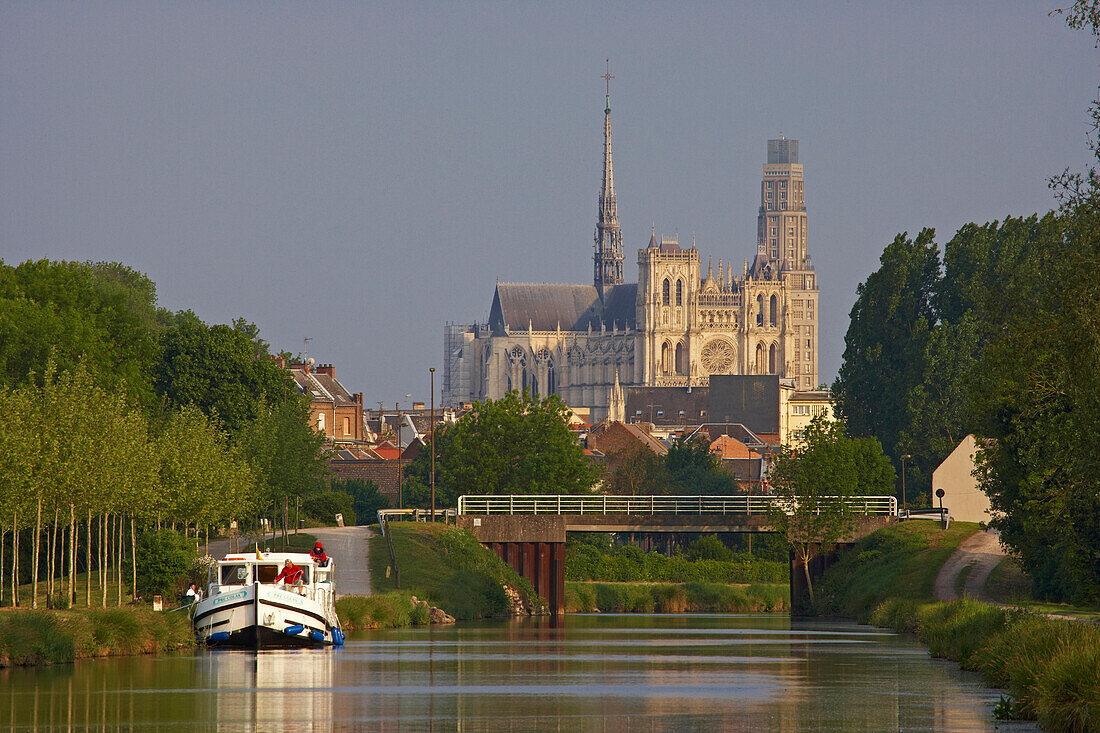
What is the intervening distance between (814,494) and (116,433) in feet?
98.4

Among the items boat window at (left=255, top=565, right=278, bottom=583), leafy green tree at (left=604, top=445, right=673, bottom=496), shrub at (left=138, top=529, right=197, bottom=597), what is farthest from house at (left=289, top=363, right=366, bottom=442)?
boat window at (left=255, top=565, right=278, bottom=583)

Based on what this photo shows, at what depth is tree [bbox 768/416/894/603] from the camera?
66312 mm

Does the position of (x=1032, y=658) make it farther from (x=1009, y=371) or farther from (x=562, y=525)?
(x=562, y=525)

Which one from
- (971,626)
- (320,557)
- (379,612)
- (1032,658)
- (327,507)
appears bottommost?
(379,612)

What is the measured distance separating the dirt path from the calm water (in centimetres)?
1141

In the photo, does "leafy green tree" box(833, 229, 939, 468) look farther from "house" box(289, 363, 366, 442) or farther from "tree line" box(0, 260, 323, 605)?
"house" box(289, 363, 366, 442)

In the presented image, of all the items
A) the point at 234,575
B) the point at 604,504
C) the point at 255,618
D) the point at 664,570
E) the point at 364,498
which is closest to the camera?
the point at 255,618

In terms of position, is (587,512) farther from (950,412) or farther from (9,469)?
(9,469)

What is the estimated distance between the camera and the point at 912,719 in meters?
23.8

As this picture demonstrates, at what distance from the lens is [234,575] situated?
131 ft

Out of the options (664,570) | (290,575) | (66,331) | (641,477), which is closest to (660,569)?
(664,570)

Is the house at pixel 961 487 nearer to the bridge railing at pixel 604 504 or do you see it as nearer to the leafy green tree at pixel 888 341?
the bridge railing at pixel 604 504

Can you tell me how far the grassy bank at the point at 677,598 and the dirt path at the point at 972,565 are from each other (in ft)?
46.3

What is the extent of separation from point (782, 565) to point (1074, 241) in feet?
224
